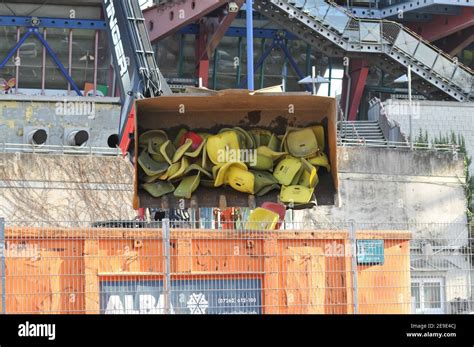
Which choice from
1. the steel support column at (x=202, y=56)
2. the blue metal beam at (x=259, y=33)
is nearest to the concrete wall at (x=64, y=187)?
the steel support column at (x=202, y=56)

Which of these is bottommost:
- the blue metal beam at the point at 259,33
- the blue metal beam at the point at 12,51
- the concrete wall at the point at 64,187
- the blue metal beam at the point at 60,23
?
the concrete wall at the point at 64,187

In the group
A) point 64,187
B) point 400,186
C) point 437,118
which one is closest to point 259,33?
point 437,118

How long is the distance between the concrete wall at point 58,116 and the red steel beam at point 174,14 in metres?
4.75

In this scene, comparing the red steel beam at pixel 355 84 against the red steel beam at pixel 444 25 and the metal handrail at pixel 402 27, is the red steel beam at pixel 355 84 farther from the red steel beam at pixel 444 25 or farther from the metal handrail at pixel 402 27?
the red steel beam at pixel 444 25

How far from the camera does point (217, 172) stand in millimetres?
23953

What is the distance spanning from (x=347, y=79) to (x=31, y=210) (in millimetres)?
18038

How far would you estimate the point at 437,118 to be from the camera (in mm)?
44500

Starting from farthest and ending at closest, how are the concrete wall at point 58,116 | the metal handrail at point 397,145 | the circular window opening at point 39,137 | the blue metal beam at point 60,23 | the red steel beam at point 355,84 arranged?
the red steel beam at point 355,84 < the blue metal beam at point 60,23 < the concrete wall at point 58,116 < the circular window opening at point 39,137 < the metal handrail at point 397,145

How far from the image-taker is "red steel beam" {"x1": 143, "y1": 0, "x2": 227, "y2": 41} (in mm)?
45500

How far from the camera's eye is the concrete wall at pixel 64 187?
3534 centimetres

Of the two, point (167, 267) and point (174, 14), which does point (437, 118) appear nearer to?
point (174, 14)

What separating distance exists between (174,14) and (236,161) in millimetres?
23365

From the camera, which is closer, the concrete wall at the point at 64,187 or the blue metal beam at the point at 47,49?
the concrete wall at the point at 64,187
